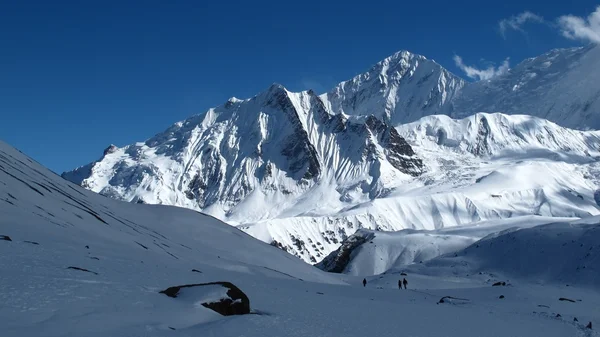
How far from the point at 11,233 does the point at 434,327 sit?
72.2 ft

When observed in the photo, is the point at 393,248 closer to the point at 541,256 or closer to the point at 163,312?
the point at 541,256

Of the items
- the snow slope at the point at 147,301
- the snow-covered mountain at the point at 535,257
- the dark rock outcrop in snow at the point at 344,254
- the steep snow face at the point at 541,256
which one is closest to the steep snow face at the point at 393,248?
the dark rock outcrop in snow at the point at 344,254

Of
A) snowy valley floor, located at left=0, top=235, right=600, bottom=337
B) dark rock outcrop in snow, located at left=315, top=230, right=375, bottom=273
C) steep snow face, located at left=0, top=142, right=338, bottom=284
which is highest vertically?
dark rock outcrop in snow, located at left=315, top=230, right=375, bottom=273

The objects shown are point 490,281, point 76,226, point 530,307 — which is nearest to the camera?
point 530,307

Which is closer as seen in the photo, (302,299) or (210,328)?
(210,328)

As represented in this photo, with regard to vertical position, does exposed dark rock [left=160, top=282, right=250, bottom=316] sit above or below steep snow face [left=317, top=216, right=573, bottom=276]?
below

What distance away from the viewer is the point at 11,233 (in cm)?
3111

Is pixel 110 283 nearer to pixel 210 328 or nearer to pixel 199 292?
pixel 199 292

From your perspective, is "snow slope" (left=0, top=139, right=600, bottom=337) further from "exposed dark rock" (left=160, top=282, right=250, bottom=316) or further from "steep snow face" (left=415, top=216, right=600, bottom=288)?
"steep snow face" (left=415, top=216, right=600, bottom=288)

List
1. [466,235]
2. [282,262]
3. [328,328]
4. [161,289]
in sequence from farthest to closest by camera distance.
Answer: [466,235] → [282,262] → [161,289] → [328,328]

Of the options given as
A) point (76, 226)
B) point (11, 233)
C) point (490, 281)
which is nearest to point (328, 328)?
point (11, 233)

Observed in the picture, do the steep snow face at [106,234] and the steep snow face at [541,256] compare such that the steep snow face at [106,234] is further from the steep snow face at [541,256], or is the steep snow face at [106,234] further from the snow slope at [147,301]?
the steep snow face at [541,256]

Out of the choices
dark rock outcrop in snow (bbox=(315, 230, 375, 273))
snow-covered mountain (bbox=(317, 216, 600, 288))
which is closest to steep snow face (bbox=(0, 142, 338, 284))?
snow-covered mountain (bbox=(317, 216, 600, 288))

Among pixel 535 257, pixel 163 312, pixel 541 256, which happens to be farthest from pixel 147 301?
pixel 535 257
